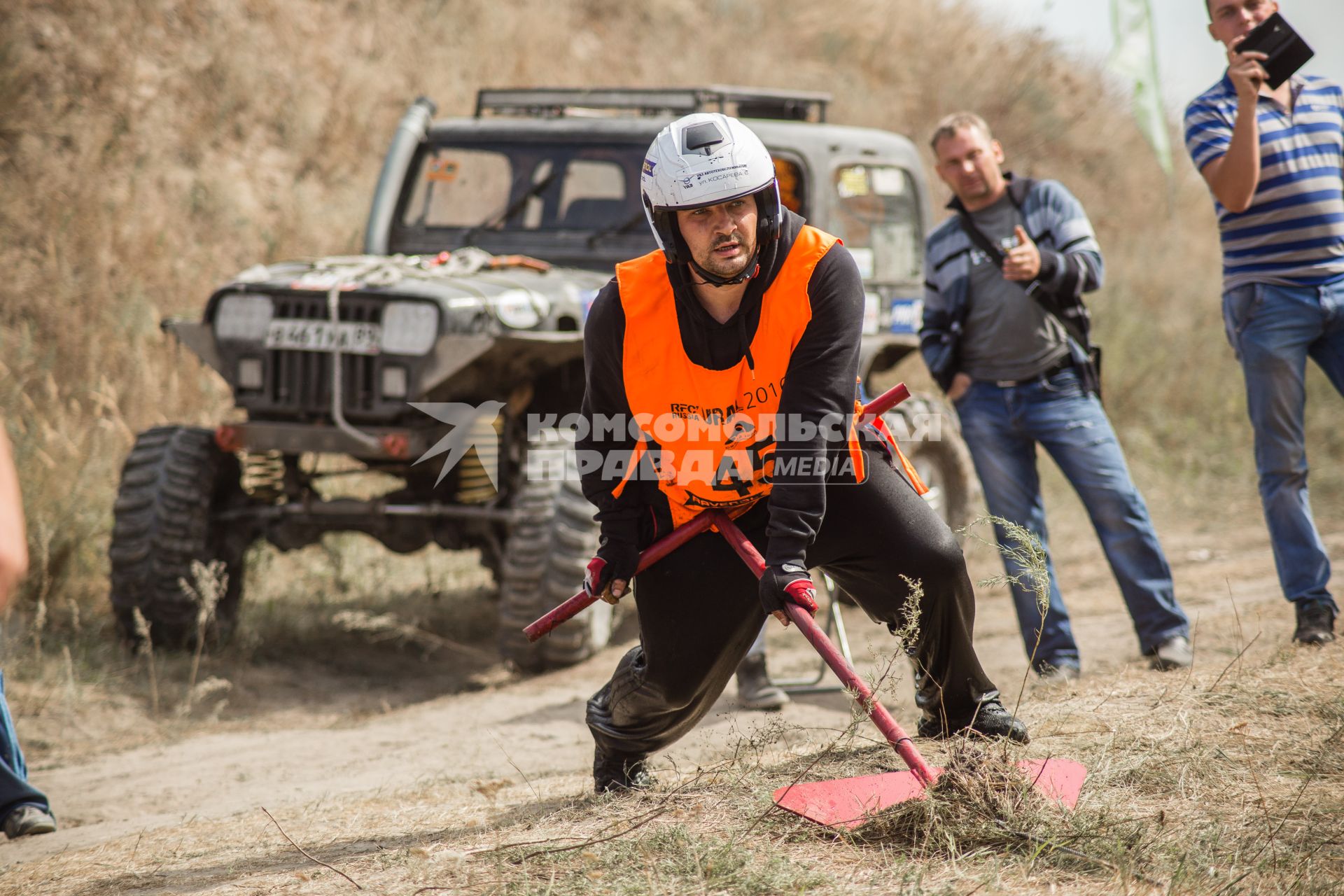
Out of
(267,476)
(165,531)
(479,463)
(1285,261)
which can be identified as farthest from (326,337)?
(1285,261)

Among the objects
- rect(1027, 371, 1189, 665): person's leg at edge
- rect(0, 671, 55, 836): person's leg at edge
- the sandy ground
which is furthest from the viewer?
rect(1027, 371, 1189, 665): person's leg at edge

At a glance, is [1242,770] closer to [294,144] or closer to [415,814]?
[415,814]

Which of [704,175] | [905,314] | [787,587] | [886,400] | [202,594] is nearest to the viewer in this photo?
[787,587]

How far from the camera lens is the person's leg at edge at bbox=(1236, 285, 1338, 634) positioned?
4.41 metres

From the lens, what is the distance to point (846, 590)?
342 centimetres

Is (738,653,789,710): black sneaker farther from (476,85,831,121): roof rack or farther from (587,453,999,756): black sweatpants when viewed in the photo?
(476,85,831,121): roof rack

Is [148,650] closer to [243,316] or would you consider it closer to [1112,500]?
[243,316]

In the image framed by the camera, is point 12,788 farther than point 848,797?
Yes

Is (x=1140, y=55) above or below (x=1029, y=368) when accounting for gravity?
above

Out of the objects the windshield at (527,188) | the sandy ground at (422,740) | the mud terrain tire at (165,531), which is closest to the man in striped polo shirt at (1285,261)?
the sandy ground at (422,740)

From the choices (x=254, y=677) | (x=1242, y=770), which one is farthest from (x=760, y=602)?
(x=254, y=677)

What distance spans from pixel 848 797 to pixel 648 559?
794 millimetres

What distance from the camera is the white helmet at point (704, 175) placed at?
10.2ft

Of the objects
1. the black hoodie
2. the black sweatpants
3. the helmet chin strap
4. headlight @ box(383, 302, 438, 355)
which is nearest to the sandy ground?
the black sweatpants
